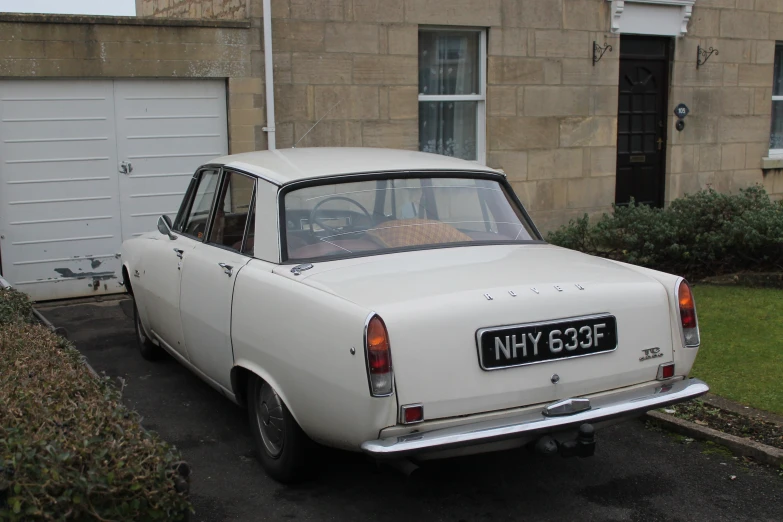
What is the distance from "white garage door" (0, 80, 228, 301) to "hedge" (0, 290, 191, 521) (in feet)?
17.9

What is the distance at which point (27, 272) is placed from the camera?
877 centimetres

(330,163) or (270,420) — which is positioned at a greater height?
(330,163)

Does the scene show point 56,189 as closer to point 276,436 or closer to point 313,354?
point 276,436

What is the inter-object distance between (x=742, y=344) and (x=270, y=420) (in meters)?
4.02

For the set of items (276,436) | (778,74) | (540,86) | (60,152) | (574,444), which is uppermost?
(778,74)

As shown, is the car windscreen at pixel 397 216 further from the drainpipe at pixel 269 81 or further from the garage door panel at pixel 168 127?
the garage door panel at pixel 168 127

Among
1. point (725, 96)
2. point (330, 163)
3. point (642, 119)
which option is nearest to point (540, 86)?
point (642, 119)

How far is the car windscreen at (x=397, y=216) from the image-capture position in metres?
4.62

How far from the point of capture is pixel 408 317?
364 centimetres

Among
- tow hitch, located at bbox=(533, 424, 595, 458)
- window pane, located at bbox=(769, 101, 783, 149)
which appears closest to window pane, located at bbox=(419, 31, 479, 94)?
window pane, located at bbox=(769, 101, 783, 149)

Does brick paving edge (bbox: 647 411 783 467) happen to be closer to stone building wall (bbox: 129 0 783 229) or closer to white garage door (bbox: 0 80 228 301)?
stone building wall (bbox: 129 0 783 229)

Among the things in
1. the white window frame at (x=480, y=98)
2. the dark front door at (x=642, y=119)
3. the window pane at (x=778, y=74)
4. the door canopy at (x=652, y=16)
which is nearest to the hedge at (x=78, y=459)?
the white window frame at (x=480, y=98)

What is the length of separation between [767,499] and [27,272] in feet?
23.7

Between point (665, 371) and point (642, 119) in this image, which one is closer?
point (665, 371)
